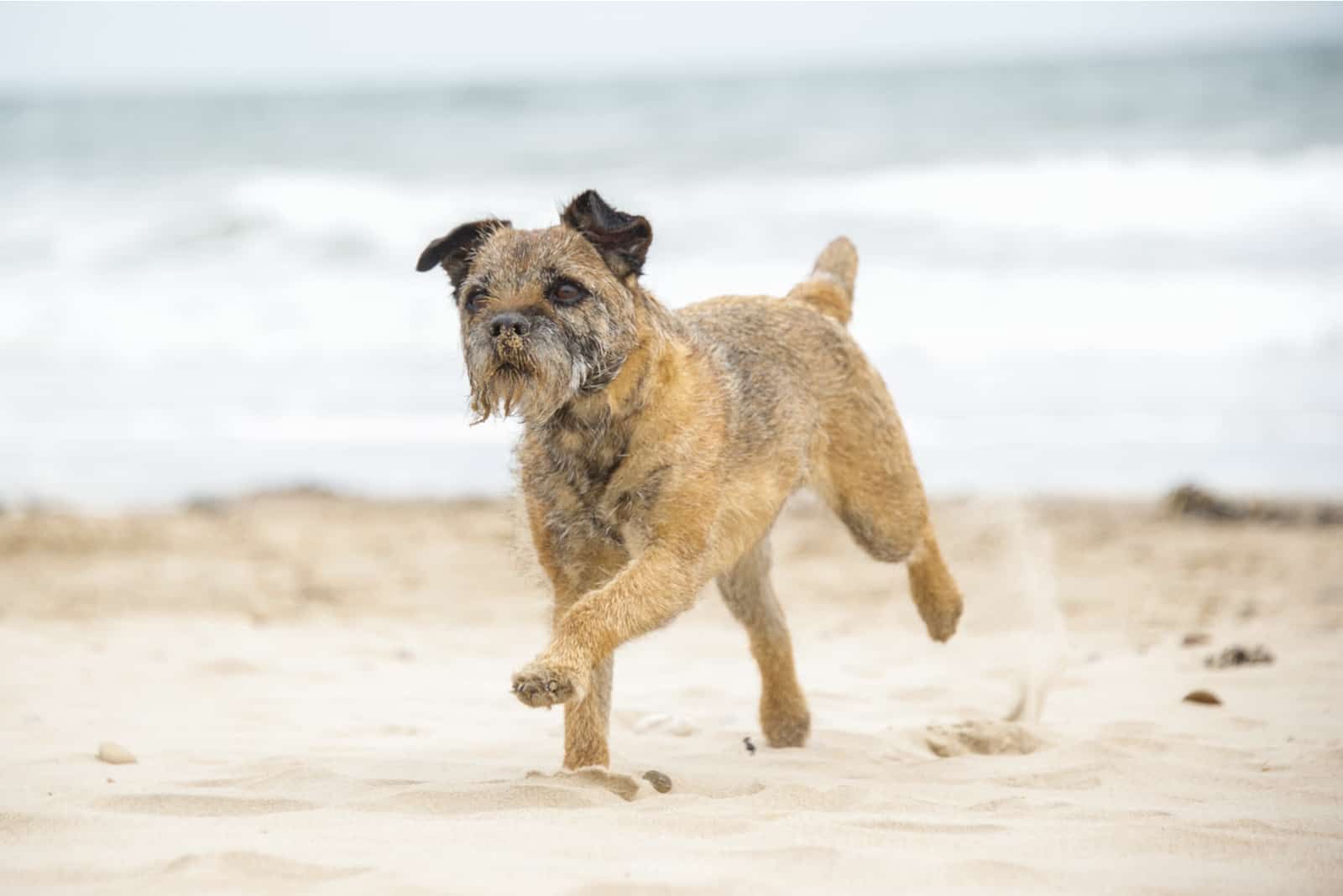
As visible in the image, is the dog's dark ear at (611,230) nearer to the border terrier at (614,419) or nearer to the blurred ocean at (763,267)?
the border terrier at (614,419)

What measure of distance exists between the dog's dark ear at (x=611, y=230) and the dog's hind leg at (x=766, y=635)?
171 centimetres

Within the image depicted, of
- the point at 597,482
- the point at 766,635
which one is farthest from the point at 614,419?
the point at 766,635

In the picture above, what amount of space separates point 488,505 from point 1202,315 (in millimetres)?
9333

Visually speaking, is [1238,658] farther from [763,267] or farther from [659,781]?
[763,267]

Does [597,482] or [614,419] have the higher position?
[614,419]

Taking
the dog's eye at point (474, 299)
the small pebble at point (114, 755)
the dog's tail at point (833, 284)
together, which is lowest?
the small pebble at point (114, 755)

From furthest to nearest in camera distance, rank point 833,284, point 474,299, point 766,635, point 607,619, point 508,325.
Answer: point 833,284
point 766,635
point 474,299
point 607,619
point 508,325

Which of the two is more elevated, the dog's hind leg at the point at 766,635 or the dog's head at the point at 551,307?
the dog's head at the point at 551,307

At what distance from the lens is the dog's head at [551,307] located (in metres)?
4.57

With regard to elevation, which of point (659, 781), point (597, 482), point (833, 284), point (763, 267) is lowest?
point (659, 781)

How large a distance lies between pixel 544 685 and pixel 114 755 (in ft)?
6.27

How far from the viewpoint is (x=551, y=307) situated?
4.65 metres

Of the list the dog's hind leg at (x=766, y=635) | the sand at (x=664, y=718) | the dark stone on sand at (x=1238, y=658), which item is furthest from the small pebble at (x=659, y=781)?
the dark stone on sand at (x=1238, y=658)

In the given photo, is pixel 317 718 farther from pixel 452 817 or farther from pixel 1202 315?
pixel 1202 315
